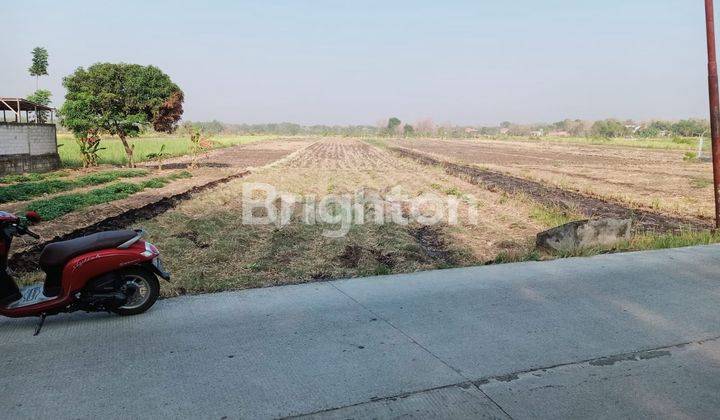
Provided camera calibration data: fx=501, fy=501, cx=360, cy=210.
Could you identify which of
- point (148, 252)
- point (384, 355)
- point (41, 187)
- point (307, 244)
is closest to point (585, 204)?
point (307, 244)

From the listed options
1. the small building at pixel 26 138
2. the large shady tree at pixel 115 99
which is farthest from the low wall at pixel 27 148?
the large shady tree at pixel 115 99

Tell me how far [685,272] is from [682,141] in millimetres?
67626

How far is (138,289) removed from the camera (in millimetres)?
4395

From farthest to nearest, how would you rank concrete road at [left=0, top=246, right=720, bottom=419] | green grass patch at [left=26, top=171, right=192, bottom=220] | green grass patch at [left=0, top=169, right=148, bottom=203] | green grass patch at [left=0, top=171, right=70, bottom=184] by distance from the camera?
green grass patch at [left=0, top=171, right=70, bottom=184]
green grass patch at [left=0, top=169, right=148, bottom=203]
green grass patch at [left=26, top=171, right=192, bottom=220]
concrete road at [left=0, top=246, right=720, bottom=419]

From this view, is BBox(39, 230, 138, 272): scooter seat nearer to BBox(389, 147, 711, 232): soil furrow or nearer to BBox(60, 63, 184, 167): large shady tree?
BBox(389, 147, 711, 232): soil furrow

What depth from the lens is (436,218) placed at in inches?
442

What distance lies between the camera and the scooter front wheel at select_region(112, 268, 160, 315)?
14.2 ft

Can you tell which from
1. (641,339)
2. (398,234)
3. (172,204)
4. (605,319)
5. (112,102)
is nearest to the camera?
(641,339)

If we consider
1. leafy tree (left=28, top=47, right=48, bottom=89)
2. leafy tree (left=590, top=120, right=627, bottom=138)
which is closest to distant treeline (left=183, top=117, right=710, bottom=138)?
leafy tree (left=590, top=120, right=627, bottom=138)

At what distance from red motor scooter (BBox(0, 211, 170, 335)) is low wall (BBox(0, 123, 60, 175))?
15.5 m

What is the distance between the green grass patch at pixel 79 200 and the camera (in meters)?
10.0

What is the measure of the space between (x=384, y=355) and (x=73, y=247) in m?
2.75

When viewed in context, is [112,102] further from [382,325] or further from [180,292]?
[382,325]

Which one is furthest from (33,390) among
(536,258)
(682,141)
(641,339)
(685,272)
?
(682,141)
